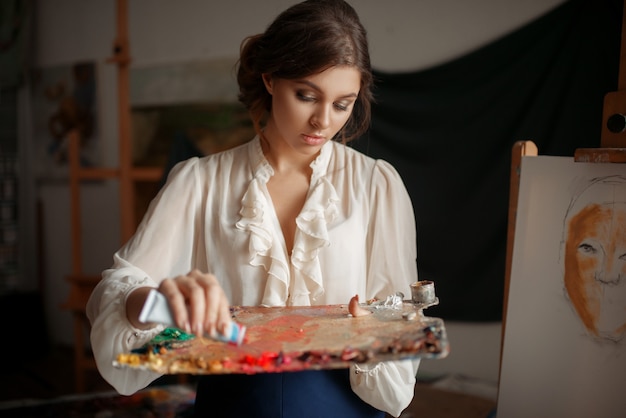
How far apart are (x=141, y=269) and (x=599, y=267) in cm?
97

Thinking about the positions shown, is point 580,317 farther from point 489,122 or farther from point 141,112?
point 141,112

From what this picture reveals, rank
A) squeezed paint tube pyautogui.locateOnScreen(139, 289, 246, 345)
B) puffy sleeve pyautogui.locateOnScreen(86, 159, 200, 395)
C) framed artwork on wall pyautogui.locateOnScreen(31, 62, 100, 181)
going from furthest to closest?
framed artwork on wall pyautogui.locateOnScreen(31, 62, 100, 181), puffy sleeve pyautogui.locateOnScreen(86, 159, 200, 395), squeezed paint tube pyautogui.locateOnScreen(139, 289, 246, 345)

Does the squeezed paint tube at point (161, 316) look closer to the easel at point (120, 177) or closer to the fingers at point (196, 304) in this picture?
the fingers at point (196, 304)

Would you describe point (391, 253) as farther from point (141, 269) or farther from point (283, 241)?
point (141, 269)

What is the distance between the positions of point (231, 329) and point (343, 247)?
0.41 m

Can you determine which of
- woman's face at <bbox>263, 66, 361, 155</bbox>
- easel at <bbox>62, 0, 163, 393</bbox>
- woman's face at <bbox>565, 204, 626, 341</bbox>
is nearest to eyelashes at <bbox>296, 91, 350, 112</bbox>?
woman's face at <bbox>263, 66, 361, 155</bbox>

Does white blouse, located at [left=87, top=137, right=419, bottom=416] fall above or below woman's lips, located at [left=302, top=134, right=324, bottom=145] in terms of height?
below

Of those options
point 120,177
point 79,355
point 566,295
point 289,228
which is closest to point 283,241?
point 289,228

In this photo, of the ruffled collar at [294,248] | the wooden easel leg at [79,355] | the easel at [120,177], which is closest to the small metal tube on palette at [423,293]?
the ruffled collar at [294,248]

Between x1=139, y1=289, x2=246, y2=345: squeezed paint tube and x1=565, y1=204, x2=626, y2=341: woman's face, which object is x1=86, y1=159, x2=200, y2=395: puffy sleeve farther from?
x1=565, y1=204, x2=626, y2=341: woman's face

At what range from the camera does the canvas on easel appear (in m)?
1.30

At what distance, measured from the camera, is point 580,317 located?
1.33 m

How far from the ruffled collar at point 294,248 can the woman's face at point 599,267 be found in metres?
0.56

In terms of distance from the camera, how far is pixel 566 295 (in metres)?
1.35
